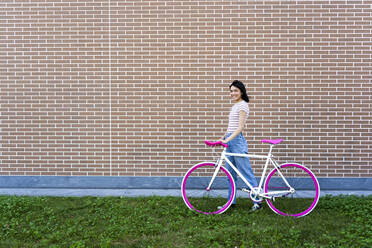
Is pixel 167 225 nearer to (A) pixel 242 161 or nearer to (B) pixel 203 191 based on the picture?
(B) pixel 203 191

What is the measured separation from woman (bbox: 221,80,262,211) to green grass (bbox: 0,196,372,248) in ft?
1.83

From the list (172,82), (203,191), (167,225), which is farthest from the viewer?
(172,82)

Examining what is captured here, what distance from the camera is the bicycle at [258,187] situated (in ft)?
13.2

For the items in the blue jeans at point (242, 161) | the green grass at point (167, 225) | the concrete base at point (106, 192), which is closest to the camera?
the green grass at point (167, 225)

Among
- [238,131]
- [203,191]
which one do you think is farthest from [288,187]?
[203,191]

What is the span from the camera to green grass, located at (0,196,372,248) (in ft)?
10.5

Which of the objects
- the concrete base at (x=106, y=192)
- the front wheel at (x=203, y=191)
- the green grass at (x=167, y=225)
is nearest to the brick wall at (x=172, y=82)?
the concrete base at (x=106, y=192)

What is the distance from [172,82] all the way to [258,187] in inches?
102

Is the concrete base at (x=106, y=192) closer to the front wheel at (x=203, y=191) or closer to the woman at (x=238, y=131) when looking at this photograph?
the front wheel at (x=203, y=191)

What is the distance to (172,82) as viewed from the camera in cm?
554

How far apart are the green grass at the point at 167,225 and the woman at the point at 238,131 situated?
1.83ft

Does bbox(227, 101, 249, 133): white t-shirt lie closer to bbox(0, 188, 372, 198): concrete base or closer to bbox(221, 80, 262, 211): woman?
bbox(221, 80, 262, 211): woman

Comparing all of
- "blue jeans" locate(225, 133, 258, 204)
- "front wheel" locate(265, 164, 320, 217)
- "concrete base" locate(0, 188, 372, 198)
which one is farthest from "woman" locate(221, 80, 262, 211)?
"concrete base" locate(0, 188, 372, 198)

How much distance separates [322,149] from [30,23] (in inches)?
242
